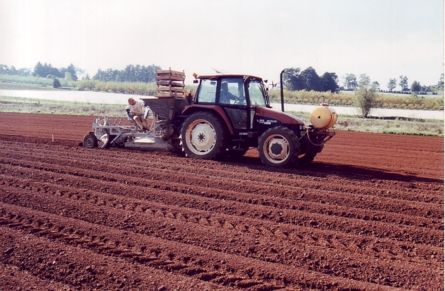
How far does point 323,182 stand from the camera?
805 centimetres

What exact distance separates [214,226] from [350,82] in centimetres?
3174

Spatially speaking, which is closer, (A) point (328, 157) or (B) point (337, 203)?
(B) point (337, 203)

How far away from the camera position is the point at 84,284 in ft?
13.3

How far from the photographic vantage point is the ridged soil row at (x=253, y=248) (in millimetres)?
4293

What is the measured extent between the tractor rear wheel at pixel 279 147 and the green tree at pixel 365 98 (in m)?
24.1

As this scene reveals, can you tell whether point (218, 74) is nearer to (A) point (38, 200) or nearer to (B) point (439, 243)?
(A) point (38, 200)

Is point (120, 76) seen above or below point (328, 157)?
above

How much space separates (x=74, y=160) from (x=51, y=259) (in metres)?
5.40

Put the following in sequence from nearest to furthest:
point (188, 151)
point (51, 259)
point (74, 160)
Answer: point (51, 259)
point (74, 160)
point (188, 151)

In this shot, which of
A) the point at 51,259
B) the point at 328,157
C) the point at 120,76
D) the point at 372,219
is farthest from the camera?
the point at 120,76

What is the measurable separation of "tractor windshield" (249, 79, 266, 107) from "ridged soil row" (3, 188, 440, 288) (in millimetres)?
4384

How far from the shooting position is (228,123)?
984 cm

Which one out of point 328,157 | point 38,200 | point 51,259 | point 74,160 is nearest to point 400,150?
point 328,157

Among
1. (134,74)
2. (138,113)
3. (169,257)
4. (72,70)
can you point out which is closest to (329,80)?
(138,113)
